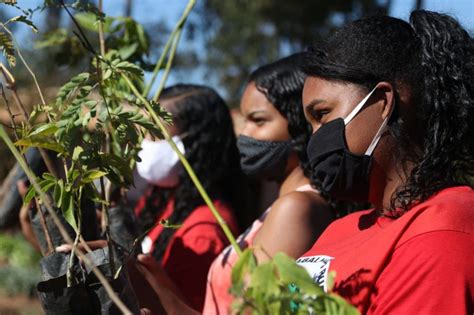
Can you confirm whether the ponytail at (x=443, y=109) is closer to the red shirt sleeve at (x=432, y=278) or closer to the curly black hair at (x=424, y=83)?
the curly black hair at (x=424, y=83)

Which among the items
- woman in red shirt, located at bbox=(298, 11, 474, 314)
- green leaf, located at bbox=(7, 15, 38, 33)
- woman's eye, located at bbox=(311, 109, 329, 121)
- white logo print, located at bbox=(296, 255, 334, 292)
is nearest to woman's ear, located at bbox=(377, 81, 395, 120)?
woman in red shirt, located at bbox=(298, 11, 474, 314)

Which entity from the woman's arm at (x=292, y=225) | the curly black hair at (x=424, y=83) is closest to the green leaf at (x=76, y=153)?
the curly black hair at (x=424, y=83)

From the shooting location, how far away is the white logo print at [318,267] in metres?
2.02

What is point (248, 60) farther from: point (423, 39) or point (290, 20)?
point (423, 39)

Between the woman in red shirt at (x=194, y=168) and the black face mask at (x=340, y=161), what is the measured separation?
3.74ft

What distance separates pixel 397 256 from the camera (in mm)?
1853

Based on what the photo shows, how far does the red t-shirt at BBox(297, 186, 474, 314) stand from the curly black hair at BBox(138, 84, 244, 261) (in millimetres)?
1578

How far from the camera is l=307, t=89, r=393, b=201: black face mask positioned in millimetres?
2117

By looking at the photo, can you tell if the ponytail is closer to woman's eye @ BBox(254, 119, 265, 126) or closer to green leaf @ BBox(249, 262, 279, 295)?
green leaf @ BBox(249, 262, 279, 295)

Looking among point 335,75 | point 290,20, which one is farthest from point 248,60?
point 335,75

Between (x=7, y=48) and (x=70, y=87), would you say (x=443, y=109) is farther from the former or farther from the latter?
(x=7, y=48)

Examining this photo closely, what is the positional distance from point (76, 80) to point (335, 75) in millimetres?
660

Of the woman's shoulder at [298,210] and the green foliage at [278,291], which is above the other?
the green foliage at [278,291]

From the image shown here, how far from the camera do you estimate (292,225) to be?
2.75m
